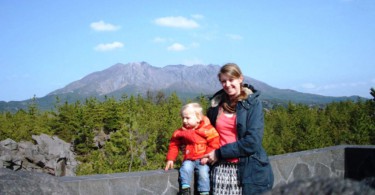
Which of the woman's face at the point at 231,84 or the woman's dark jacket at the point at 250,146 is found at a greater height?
the woman's face at the point at 231,84

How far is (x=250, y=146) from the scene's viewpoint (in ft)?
10.2

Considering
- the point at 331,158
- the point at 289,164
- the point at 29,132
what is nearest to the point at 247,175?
the point at 289,164

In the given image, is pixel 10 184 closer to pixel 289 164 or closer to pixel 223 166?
pixel 223 166

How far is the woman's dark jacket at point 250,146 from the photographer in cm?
312

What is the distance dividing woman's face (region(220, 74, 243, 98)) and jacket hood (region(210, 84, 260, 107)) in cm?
9

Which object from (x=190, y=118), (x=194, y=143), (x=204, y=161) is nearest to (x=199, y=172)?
(x=204, y=161)

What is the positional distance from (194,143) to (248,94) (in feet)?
2.37

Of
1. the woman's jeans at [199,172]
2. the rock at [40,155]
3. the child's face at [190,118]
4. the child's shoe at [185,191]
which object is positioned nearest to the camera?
the child's face at [190,118]

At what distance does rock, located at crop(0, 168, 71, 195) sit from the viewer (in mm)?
2816

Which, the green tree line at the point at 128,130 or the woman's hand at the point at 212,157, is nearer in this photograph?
the woman's hand at the point at 212,157

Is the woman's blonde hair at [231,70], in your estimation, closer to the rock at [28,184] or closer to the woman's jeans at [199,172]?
the woman's jeans at [199,172]

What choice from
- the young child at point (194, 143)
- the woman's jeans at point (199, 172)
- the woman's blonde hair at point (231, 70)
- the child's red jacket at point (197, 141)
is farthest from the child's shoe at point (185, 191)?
the woman's blonde hair at point (231, 70)

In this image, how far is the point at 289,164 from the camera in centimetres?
552

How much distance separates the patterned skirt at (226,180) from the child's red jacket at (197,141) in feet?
0.60
